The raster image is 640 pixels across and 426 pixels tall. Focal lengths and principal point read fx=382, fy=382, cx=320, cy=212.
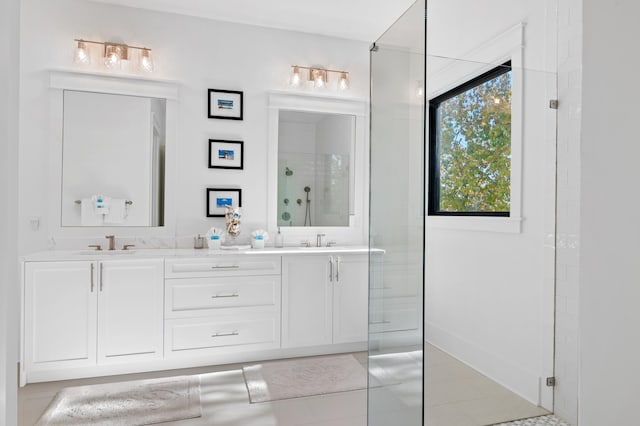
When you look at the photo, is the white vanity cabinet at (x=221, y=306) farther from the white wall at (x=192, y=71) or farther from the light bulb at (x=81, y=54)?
the light bulb at (x=81, y=54)

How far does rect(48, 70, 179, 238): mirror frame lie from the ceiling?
640 mm

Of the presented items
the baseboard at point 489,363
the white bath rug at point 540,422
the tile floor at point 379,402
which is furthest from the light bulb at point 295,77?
the white bath rug at point 540,422

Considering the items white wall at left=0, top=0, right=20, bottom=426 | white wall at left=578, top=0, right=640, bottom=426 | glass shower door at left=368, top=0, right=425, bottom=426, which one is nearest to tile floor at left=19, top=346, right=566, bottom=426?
glass shower door at left=368, top=0, right=425, bottom=426

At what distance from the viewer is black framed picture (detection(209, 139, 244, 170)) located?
132 inches

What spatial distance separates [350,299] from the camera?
3199 mm

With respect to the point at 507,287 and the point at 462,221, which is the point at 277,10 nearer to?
the point at 462,221

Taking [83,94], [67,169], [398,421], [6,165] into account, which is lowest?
[398,421]

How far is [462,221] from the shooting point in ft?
9.29

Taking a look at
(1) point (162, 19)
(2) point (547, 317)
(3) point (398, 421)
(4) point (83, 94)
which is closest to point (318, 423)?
(3) point (398, 421)

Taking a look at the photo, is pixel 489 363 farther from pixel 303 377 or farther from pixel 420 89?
pixel 420 89

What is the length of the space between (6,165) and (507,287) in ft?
8.42

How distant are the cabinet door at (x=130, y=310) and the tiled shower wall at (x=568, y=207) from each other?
255 cm

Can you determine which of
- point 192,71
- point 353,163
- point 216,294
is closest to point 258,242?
point 216,294

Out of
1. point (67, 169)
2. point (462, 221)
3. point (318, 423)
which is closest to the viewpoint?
point (318, 423)
